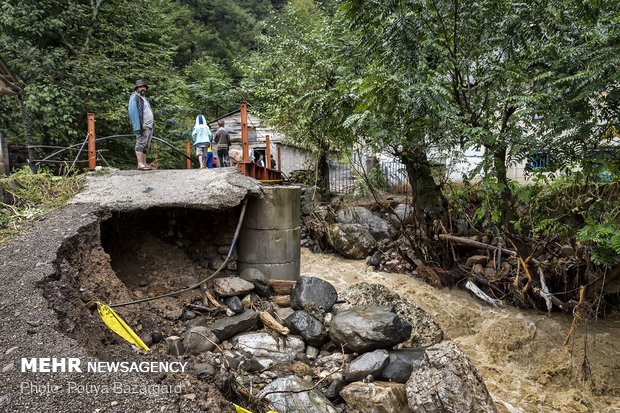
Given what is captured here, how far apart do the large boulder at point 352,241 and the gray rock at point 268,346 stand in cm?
588

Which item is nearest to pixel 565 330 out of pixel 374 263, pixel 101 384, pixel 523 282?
pixel 523 282

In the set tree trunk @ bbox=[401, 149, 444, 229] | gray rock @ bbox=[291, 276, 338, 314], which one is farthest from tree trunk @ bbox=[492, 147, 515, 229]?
gray rock @ bbox=[291, 276, 338, 314]

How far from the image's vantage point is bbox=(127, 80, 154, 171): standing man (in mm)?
6746

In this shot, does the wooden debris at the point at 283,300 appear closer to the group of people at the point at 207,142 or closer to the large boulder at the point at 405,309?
the large boulder at the point at 405,309

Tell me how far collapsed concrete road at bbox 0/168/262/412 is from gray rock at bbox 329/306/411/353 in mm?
2382

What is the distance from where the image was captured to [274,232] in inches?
268

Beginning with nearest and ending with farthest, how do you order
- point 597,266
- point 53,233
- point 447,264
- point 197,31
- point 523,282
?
point 53,233, point 597,266, point 523,282, point 447,264, point 197,31

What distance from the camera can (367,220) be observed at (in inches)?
485

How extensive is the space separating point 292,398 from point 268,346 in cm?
118

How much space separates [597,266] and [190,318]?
6.50m

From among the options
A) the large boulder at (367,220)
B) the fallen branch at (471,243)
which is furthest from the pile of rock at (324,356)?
the large boulder at (367,220)

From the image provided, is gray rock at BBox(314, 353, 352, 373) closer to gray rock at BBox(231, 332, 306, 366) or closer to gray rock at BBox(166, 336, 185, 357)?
gray rock at BBox(231, 332, 306, 366)

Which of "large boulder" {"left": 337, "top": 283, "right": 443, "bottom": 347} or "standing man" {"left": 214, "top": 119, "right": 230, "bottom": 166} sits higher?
"standing man" {"left": 214, "top": 119, "right": 230, "bottom": 166}

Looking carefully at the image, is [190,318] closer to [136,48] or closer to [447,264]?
[447,264]
